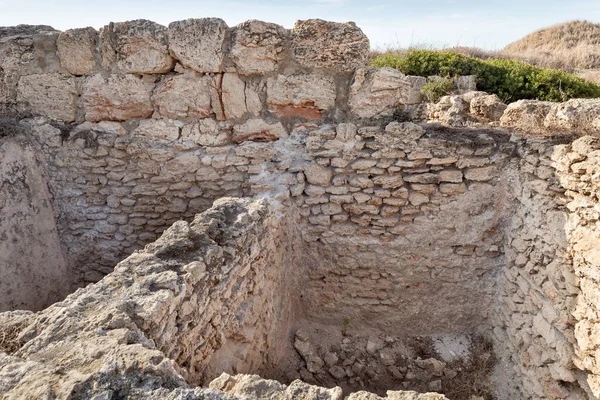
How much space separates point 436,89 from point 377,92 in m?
2.53

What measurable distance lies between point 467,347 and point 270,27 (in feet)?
11.7

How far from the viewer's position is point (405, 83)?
3.90m

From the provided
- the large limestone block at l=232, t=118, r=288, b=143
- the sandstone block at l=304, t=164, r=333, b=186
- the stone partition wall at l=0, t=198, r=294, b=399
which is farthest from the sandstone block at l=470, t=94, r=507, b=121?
the stone partition wall at l=0, t=198, r=294, b=399

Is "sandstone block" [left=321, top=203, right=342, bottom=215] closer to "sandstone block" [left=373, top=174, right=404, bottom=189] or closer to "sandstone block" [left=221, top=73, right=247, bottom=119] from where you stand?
"sandstone block" [left=373, top=174, right=404, bottom=189]

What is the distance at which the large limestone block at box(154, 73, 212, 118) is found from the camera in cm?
397

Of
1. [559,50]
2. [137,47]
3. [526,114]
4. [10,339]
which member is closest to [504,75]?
[526,114]

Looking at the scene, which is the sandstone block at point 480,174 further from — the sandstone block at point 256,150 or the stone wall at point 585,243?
the sandstone block at point 256,150

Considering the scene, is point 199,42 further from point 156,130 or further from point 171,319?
point 171,319

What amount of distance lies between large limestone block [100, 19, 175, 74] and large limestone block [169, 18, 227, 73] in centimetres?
12

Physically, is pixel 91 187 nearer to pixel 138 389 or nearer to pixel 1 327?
pixel 1 327

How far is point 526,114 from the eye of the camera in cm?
404

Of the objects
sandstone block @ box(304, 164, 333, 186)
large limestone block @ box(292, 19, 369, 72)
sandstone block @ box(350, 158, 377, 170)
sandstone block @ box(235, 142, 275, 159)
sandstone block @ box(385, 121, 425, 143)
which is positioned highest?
large limestone block @ box(292, 19, 369, 72)

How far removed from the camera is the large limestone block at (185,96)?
3.97 meters

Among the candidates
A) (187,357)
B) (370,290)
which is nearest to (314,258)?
(370,290)
